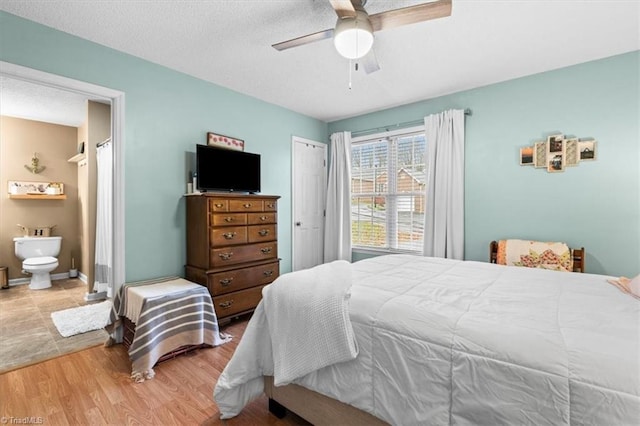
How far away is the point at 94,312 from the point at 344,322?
3.43 meters

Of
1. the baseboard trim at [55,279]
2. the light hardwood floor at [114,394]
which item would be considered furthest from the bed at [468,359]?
the baseboard trim at [55,279]

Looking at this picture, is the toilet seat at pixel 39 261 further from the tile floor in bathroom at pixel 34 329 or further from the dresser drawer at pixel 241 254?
the dresser drawer at pixel 241 254

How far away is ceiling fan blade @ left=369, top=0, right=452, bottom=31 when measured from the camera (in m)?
1.65

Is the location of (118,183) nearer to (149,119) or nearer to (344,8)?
(149,119)

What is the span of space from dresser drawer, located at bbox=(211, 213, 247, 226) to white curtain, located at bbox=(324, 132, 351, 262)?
5.84 ft

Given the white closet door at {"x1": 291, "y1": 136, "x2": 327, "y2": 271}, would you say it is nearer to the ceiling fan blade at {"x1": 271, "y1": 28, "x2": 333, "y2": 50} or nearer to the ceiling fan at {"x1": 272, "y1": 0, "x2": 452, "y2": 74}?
the ceiling fan blade at {"x1": 271, "y1": 28, "x2": 333, "y2": 50}

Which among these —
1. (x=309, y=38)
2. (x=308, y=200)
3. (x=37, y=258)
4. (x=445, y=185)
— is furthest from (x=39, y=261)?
(x=445, y=185)

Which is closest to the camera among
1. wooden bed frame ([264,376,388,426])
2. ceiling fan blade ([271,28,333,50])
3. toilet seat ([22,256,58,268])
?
wooden bed frame ([264,376,388,426])

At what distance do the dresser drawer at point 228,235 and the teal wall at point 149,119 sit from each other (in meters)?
0.46

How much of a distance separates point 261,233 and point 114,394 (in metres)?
1.81

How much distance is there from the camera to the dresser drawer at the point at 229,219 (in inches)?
113

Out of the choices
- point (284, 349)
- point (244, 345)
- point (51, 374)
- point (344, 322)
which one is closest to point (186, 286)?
point (51, 374)

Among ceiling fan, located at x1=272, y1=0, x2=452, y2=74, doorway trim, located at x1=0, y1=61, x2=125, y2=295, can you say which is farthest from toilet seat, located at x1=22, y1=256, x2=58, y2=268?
ceiling fan, located at x1=272, y1=0, x2=452, y2=74

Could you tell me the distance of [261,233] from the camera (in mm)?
3309
